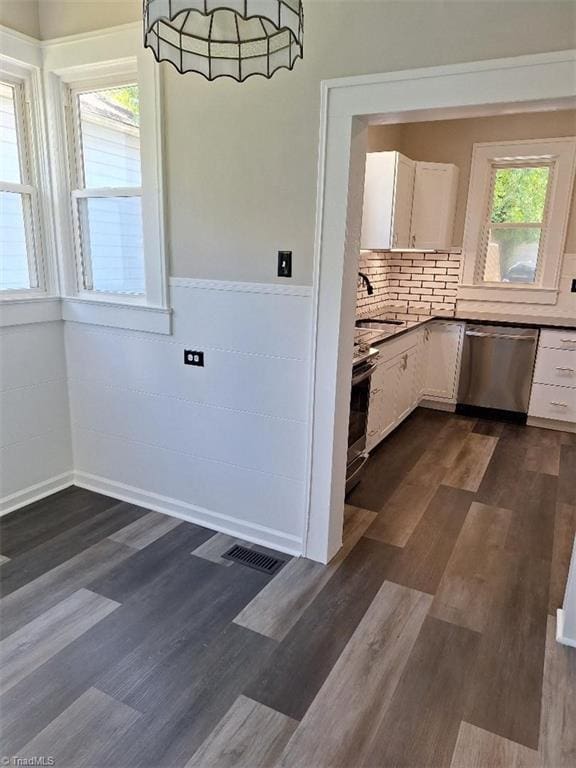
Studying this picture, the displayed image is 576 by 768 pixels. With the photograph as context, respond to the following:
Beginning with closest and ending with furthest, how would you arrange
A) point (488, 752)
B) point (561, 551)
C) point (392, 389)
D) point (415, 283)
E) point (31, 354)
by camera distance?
point (488, 752) < point (561, 551) < point (31, 354) < point (392, 389) < point (415, 283)

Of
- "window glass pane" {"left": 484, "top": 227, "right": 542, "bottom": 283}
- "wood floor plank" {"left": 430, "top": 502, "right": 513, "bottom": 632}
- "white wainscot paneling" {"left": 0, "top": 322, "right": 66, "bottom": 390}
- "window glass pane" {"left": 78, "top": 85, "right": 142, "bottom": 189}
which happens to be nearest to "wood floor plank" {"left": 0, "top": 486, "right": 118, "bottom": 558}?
"white wainscot paneling" {"left": 0, "top": 322, "right": 66, "bottom": 390}

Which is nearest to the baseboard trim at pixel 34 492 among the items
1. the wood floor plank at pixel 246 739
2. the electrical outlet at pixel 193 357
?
the electrical outlet at pixel 193 357

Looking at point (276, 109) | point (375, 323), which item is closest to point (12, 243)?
point (276, 109)

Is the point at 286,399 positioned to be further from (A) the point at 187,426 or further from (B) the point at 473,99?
(B) the point at 473,99

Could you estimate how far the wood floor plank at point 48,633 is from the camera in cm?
191

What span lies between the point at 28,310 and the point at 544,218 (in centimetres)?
452

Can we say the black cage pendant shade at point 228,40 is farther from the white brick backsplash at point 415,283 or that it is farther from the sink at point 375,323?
the white brick backsplash at point 415,283

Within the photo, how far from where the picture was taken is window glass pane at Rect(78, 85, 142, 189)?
8.91ft

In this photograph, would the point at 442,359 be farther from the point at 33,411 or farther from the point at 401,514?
the point at 33,411

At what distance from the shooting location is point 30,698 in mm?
1784

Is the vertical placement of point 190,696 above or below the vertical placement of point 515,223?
below

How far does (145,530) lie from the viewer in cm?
286

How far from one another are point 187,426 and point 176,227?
1080mm

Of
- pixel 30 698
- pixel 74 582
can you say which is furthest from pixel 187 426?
pixel 30 698
